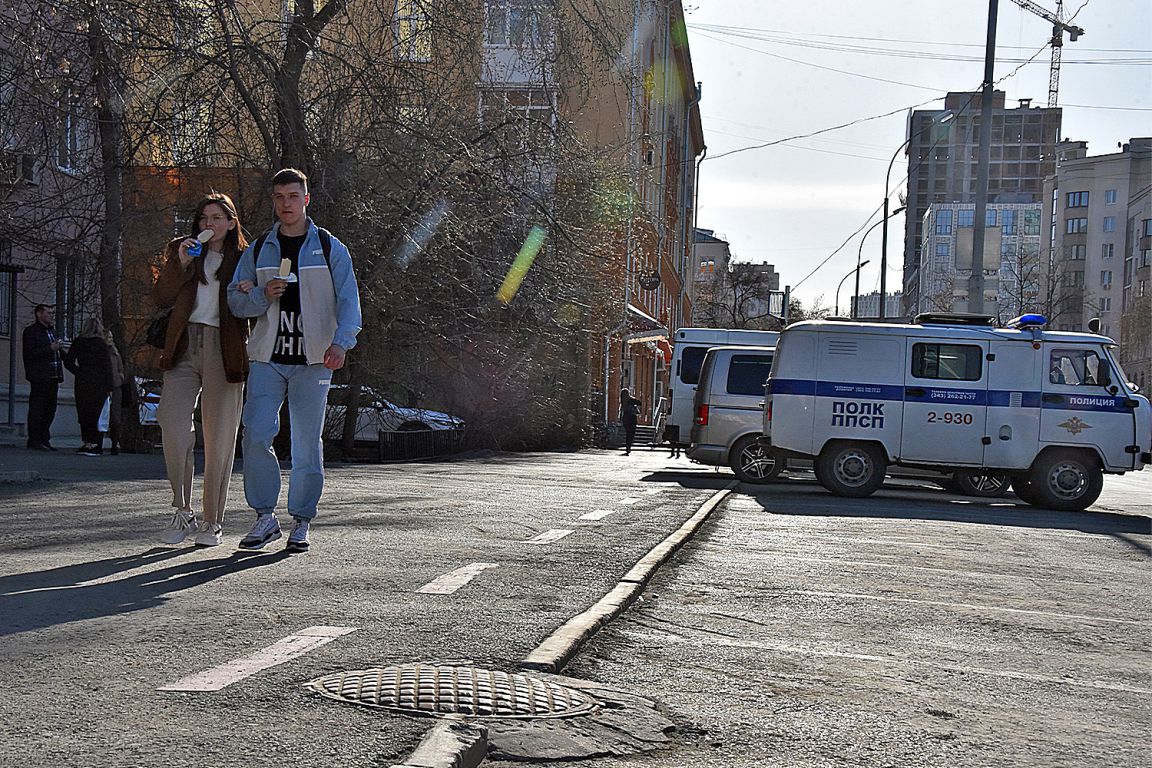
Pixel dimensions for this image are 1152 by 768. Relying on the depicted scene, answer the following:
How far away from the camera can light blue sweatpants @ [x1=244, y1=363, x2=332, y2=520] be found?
7.33 metres

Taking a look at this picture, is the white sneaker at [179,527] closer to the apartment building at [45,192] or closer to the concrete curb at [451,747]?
the concrete curb at [451,747]

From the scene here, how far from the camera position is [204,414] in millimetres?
7461

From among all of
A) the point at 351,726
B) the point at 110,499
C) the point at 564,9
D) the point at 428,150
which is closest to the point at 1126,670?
the point at 351,726

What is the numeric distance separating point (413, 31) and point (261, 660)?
523 inches

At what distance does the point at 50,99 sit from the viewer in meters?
11.7

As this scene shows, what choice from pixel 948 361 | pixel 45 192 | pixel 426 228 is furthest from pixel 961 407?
pixel 45 192

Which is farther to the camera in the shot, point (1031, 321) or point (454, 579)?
point (1031, 321)

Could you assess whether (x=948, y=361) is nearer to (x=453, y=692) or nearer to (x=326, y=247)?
(x=326, y=247)

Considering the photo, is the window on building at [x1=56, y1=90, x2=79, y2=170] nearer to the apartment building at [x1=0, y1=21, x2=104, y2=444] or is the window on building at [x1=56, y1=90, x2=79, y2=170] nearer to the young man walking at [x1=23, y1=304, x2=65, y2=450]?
the apartment building at [x1=0, y1=21, x2=104, y2=444]

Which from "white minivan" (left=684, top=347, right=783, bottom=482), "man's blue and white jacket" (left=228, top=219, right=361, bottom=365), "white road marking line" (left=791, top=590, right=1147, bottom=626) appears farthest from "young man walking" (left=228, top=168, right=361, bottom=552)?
"white minivan" (left=684, top=347, right=783, bottom=482)

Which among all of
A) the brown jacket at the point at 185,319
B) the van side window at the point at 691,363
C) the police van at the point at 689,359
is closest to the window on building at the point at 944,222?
the police van at the point at 689,359

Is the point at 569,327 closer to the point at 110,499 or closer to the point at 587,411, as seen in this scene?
the point at 587,411

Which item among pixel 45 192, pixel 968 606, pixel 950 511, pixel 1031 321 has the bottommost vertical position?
pixel 950 511

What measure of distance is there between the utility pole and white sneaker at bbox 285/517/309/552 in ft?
74.8
